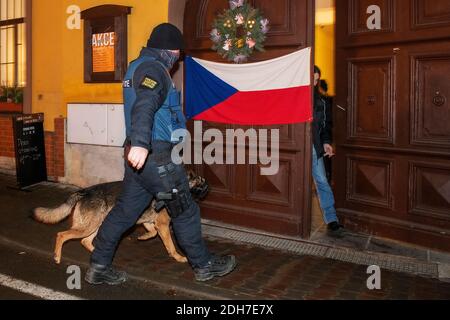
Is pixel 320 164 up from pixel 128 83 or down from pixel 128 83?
down

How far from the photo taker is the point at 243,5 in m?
6.29

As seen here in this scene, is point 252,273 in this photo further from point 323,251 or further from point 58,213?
point 58,213

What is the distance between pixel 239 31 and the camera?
252 inches

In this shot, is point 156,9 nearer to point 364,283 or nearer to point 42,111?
point 42,111

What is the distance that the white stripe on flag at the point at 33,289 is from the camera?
4.29 metres

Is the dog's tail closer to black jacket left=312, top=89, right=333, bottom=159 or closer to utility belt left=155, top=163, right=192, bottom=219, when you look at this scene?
utility belt left=155, top=163, right=192, bottom=219

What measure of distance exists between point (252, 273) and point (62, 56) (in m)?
5.92

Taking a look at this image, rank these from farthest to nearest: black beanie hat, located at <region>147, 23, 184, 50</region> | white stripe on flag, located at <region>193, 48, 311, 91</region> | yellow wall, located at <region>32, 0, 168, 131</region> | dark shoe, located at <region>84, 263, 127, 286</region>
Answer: yellow wall, located at <region>32, 0, 168, 131</region> → white stripe on flag, located at <region>193, 48, 311, 91</region> → dark shoe, located at <region>84, 263, 127, 286</region> → black beanie hat, located at <region>147, 23, 184, 50</region>

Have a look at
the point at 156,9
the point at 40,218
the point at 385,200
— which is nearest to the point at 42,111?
the point at 156,9

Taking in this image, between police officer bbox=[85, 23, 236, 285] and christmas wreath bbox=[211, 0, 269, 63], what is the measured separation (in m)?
2.03

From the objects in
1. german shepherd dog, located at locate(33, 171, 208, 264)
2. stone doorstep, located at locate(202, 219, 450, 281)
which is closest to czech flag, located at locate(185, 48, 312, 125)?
stone doorstep, located at locate(202, 219, 450, 281)

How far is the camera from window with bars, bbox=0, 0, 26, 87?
10.3 meters

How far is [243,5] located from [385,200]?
305cm

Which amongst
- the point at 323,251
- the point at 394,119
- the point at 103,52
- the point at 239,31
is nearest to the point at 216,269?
the point at 323,251
